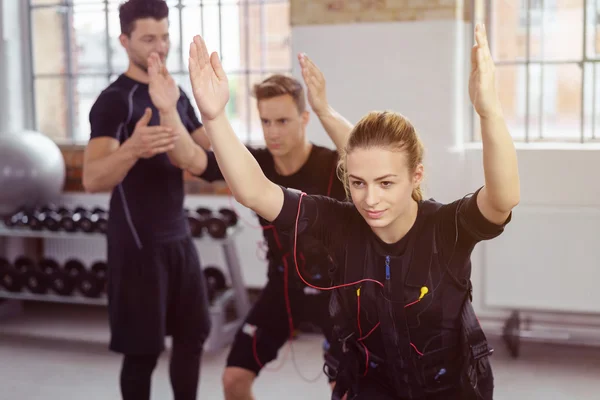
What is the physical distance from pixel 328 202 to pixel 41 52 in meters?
4.27

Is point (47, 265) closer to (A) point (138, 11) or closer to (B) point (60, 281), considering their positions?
(B) point (60, 281)

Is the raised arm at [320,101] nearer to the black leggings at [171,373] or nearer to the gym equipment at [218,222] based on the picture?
the black leggings at [171,373]

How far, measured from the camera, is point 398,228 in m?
1.84

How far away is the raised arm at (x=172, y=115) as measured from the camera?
8.21ft

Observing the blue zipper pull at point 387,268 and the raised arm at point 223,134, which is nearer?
the raised arm at point 223,134

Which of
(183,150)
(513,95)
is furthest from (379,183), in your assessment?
(513,95)

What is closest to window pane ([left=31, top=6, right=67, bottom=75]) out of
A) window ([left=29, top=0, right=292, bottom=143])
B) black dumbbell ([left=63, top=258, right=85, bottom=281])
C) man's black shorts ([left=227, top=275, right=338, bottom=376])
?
window ([left=29, top=0, right=292, bottom=143])

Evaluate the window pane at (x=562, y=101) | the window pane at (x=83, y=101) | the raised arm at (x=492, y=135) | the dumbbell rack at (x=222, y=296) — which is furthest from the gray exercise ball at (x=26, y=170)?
the window pane at (x=562, y=101)

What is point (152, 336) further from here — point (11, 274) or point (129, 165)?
point (11, 274)

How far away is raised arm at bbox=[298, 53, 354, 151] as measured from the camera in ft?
7.48

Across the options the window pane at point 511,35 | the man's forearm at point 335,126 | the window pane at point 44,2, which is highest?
the window pane at point 511,35

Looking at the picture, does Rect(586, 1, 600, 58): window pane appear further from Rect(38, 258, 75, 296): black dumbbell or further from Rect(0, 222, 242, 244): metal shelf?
Rect(38, 258, 75, 296): black dumbbell

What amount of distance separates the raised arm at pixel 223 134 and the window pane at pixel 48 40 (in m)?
4.19

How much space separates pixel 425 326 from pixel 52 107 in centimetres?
448
